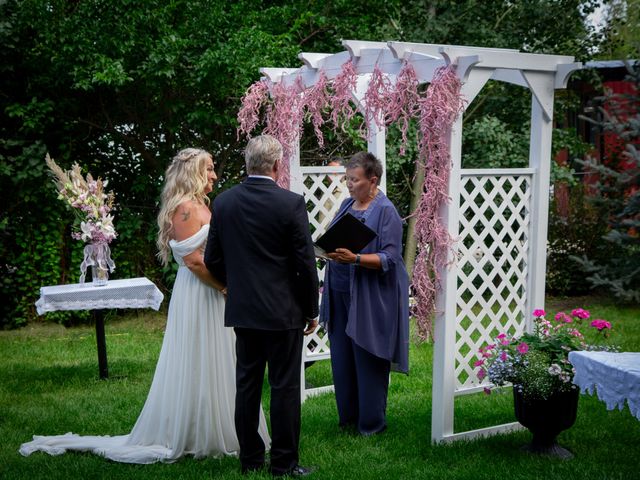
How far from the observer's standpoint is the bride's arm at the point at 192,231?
15.7 feet

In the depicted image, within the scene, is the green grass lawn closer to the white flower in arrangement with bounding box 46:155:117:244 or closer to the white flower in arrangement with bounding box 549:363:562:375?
the white flower in arrangement with bounding box 549:363:562:375

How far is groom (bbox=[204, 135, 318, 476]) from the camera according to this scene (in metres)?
4.26

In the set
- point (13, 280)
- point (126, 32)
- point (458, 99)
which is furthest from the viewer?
point (13, 280)

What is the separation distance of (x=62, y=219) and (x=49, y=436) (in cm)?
492

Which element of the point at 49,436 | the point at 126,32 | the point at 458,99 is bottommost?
the point at 49,436

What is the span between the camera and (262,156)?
4.32 m

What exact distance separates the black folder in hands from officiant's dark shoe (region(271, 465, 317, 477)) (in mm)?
1303

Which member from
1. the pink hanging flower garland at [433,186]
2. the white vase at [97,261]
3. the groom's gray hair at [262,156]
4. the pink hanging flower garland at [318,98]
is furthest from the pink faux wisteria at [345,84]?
the white vase at [97,261]

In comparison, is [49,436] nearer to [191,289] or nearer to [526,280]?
[191,289]

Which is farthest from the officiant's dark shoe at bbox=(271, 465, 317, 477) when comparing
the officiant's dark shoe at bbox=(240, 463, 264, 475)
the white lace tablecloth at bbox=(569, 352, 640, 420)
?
the white lace tablecloth at bbox=(569, 352, 640, 420)

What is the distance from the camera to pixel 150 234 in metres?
10.0

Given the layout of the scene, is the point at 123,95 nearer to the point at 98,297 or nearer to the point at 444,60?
the point at 98,297

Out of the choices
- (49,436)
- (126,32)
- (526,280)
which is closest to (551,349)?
(526,280)

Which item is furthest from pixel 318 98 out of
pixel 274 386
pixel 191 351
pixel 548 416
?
pixel 548 416
